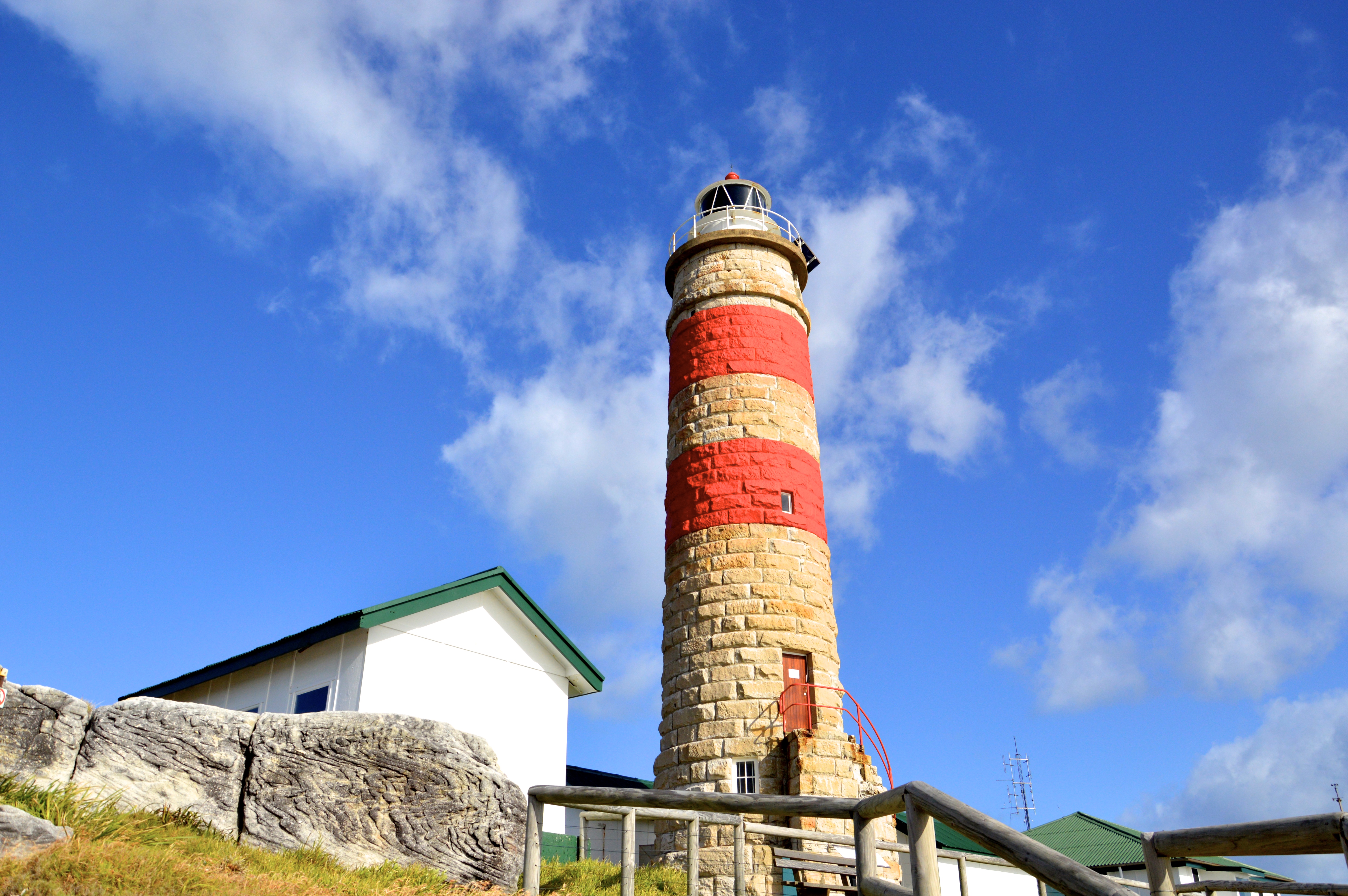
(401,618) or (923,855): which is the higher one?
(401,618)

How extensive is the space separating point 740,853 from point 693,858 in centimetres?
114

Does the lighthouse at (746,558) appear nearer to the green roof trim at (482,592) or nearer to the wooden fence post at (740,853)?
the green roof trim at (482,592)

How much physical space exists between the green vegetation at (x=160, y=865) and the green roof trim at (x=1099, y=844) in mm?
25341

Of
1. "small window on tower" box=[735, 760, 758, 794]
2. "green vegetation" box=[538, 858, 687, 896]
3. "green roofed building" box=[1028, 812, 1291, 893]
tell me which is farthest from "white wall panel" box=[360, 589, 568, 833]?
"green roofed building" box=[1028, 812, 1291, 893]

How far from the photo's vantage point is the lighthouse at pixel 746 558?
15797mm

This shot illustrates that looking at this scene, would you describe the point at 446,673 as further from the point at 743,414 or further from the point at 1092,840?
the point at 1092,840

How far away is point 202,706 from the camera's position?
904cm

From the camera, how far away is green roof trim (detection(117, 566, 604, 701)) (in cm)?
1580

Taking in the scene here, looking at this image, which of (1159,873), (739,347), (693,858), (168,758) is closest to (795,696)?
(739,347)

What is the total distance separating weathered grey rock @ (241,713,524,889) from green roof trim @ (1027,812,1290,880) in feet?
78.9

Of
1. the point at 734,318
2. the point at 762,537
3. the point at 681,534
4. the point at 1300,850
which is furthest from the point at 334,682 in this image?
the point at 1300,850

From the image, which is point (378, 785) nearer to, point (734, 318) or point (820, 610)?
point (820, 610)

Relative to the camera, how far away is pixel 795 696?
16516mm

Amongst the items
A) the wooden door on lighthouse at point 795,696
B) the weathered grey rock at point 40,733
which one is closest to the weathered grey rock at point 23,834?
the weathered grey rock at point 40,733
